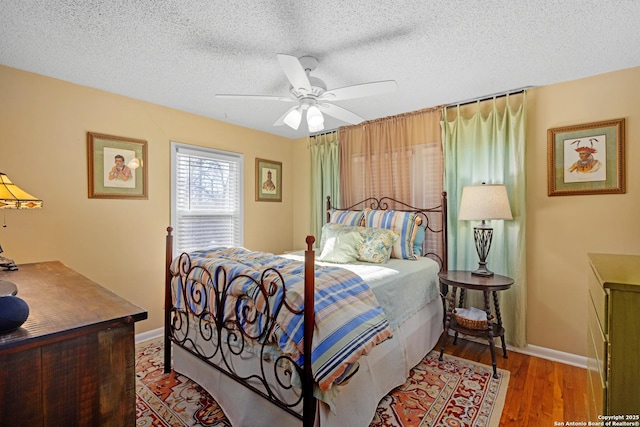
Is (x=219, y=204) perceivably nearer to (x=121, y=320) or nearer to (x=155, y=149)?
(x=155, y=149)

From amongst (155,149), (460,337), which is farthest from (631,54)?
(155,149)

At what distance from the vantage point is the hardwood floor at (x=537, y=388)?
1919mm

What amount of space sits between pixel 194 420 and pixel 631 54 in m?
3.94

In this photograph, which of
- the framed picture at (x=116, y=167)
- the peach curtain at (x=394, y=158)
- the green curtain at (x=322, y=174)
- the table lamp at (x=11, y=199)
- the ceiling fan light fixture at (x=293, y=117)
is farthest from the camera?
the green curtain at (x=322, y=174)

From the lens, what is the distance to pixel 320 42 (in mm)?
2047

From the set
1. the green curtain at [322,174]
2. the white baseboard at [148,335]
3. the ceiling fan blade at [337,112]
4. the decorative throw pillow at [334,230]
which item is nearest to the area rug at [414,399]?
the white baseboard at [148,335]

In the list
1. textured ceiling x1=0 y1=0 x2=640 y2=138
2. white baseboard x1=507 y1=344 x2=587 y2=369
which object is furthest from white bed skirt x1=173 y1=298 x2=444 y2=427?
textured ceiling x1=0 y1=0 x2=640 y2=138

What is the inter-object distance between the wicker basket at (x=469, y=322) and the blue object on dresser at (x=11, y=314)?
284 cm

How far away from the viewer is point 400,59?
230cm

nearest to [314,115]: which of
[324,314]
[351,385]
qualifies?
[324,314]

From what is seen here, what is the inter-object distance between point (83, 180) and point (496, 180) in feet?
12.7

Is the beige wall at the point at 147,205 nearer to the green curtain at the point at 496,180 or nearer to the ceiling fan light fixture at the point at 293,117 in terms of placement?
the green curtain at the point at 496,180

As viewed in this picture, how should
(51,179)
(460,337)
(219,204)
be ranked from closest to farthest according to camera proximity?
(51,179) < (460,337) < (219,204)

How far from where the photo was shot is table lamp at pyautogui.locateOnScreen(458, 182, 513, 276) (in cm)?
259
